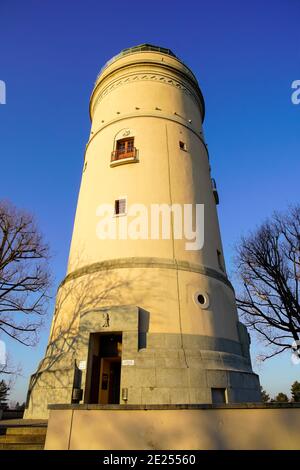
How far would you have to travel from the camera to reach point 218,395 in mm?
11352

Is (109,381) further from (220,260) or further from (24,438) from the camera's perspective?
(220,260)

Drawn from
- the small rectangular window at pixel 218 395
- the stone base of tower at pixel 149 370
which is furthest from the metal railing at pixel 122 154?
the small rectangular window at pixel 218 395

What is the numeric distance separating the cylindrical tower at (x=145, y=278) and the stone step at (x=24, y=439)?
3.07 metres

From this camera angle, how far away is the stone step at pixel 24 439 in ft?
26.5

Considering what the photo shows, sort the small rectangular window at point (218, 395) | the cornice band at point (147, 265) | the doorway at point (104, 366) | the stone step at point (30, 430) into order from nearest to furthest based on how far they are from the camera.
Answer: the stone step at point (30, 430)
the small rectangular window at point (218, 395)
the doorway at point (104, 366)
the cornice band at point (147, 265)

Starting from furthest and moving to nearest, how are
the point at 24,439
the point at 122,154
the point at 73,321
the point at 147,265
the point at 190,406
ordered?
1. the point at 122,154
2. the point at 73,321
3. the point at 147,265
4. the point at 24,439
5. the point at 190,406

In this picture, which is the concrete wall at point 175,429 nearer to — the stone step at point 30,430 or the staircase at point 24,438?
the staircase at point 24,438

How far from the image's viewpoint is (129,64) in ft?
65.7

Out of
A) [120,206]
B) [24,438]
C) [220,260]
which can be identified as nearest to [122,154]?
[120,206]

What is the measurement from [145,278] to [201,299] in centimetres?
253

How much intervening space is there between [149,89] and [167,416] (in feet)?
58.1

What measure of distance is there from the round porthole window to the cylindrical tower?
2 centimetres

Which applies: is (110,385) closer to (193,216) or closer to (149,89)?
(193,216)

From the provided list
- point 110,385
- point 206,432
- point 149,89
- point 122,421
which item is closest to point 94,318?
point 110,385
